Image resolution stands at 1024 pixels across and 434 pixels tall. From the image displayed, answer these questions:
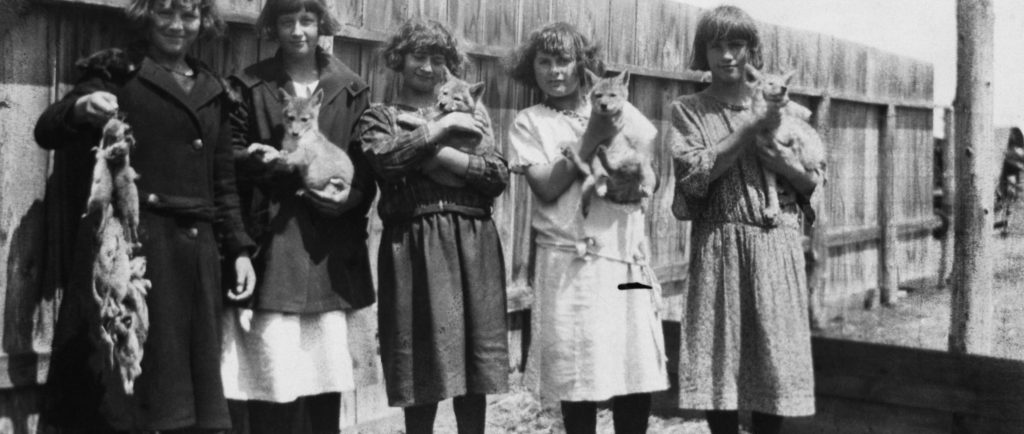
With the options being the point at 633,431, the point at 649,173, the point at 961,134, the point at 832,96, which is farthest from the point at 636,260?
the point at 832,96

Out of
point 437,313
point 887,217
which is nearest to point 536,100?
point 437,313

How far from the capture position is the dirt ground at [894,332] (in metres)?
5.98

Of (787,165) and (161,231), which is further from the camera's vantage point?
(787,165)

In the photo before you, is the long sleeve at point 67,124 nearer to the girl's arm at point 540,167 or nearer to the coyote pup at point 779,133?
the girl's arm at point 540,167

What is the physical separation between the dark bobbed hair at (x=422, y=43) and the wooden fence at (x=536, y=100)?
758 mm

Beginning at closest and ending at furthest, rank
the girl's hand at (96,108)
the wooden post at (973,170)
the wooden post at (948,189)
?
1. the girl's hand at (96,108)
2. the wooden post at (973,170)
3. the wooden post at (948,189)

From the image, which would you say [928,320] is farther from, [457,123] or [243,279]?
[243,279]

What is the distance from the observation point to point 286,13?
4246 millimetres

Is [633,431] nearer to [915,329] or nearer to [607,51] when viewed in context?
[607,51]

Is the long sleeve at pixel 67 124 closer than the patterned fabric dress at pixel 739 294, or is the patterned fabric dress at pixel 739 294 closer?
the long sleeve at pixel 67 124

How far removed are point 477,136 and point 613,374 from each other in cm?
104

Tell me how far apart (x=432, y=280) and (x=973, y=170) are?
3.21 meters

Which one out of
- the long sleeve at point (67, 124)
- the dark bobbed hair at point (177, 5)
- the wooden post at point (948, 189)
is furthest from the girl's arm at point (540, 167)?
the wooden post at point (948, 189)

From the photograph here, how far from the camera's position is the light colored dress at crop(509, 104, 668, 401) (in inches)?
171
